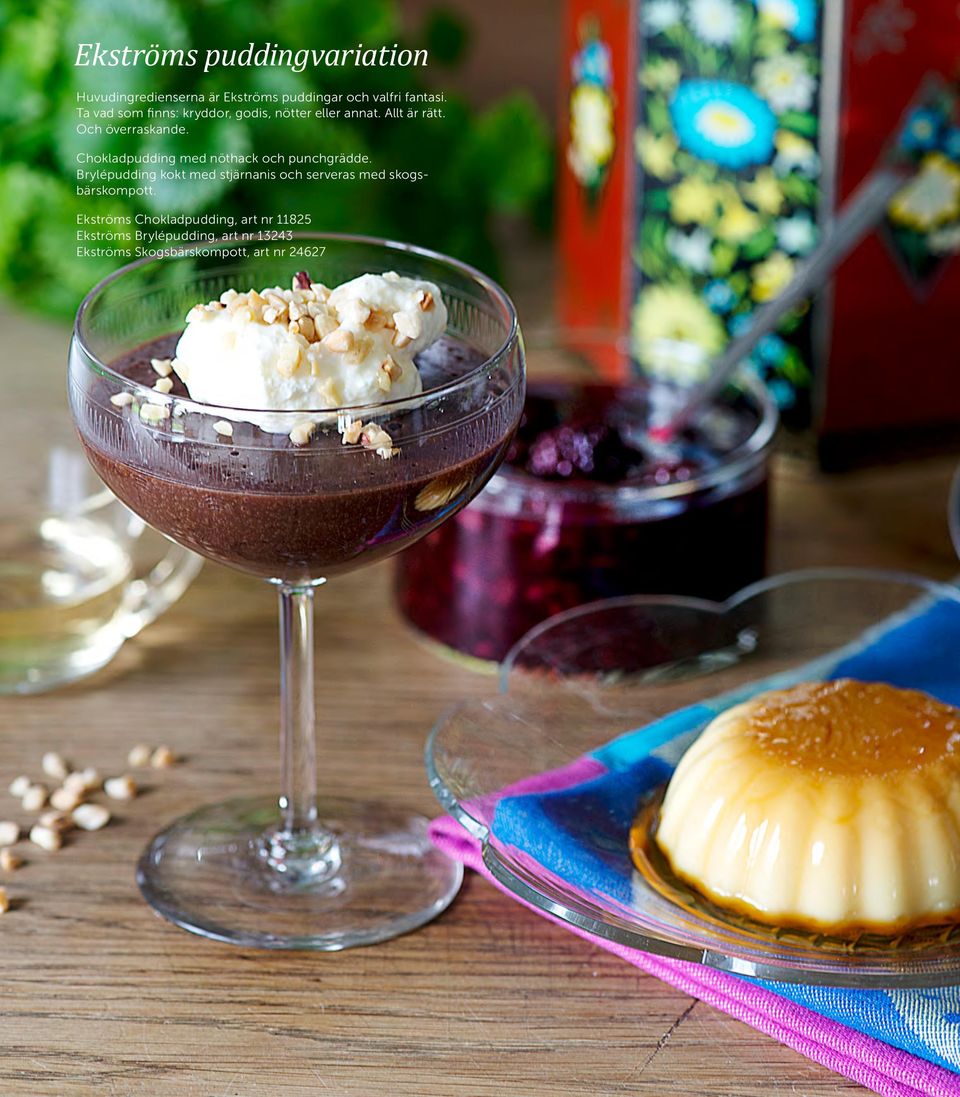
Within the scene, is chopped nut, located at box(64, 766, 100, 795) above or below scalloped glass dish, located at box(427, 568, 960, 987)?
below

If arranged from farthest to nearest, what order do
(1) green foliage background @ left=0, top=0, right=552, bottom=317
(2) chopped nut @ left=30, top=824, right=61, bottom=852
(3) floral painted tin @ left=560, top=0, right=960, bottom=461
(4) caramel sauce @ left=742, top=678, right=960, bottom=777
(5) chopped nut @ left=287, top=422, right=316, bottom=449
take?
(1) green foliage background @ left=0, top=0, right=552, bottom=317 < (3) floral painted tin @ left=560, top=0, right=960, bottom=461 < (2) chopped nut @ left=30, top=824, right=61, bottom=852 < (4) caramel sauce @ left=742, top=678, right=960, bottom=777 < (5) chopped nut @ left=287, top=422, right=316, bottom=449

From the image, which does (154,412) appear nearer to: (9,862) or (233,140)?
(9,862)

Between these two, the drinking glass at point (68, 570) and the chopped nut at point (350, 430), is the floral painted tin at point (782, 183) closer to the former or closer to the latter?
the drinking glass at point (68, 570)

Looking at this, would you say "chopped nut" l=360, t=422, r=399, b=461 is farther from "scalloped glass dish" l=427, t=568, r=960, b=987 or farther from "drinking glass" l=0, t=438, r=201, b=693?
"drinking glass" l=0, t=438, r=201, b=693

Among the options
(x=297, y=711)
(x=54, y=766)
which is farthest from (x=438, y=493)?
(x=54, y=766)

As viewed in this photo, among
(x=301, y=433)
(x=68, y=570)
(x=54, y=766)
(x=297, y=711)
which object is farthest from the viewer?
(x=68, y=570)

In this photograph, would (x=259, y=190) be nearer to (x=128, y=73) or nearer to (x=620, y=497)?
(x=128, y=73)

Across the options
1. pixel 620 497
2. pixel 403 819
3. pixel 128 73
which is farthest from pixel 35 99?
pixel 403 819

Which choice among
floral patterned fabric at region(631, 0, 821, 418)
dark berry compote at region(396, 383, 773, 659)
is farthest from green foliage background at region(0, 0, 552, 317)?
dark berry compote at region(396, 383, 773, 659)
